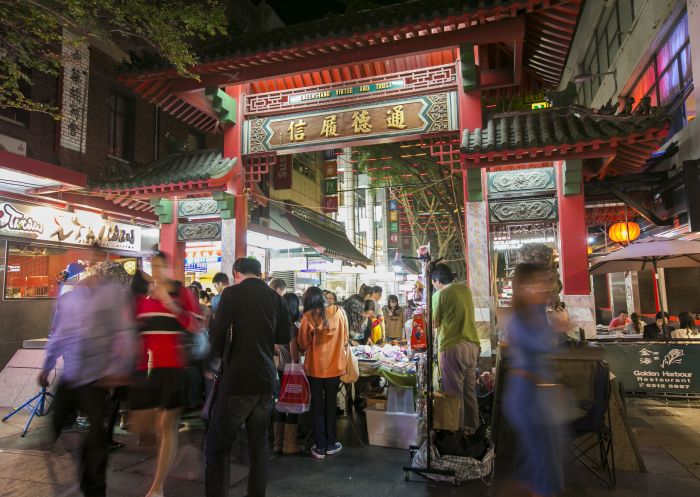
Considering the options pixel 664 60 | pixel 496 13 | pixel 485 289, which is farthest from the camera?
pixel 664 60

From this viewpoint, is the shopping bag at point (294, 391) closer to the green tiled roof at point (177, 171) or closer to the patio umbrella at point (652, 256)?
the green tiled roof at point (177, 171)

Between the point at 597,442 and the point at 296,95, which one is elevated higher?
the point at 296,95

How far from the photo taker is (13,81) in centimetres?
782

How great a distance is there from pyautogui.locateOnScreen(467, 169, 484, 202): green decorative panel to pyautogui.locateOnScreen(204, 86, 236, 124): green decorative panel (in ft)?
16.9

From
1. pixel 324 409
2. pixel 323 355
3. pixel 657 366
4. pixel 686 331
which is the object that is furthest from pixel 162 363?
pixel 686 331

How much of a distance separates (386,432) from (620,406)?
286cm

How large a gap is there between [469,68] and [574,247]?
3.69m

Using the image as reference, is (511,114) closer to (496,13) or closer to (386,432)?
(496,13)

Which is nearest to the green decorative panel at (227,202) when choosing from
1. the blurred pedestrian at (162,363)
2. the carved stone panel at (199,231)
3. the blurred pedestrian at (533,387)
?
the carved stone panel at (199,231)

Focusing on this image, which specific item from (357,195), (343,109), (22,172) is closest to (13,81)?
(22,172)

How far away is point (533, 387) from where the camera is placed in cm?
338

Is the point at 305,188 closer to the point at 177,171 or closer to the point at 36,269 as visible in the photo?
the point at 177,171

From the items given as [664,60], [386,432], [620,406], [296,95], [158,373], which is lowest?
[386,432]

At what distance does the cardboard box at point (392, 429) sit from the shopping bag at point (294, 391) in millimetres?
1027
